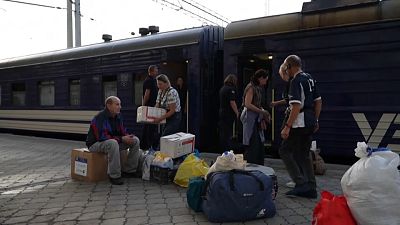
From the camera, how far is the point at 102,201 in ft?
16.1

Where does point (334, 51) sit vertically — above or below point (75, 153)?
above

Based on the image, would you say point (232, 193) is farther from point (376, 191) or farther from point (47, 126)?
point (47, 126)

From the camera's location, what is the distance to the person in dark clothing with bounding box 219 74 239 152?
650cm

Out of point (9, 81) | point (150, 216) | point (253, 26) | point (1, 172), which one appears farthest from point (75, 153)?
point (9, 81)

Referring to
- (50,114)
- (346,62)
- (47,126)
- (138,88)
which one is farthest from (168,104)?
(47,126)

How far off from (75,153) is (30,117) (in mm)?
7871

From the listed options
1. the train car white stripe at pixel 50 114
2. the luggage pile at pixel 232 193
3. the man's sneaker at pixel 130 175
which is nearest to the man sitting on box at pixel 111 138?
the man's sneaker at pixel 130 175

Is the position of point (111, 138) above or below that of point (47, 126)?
above

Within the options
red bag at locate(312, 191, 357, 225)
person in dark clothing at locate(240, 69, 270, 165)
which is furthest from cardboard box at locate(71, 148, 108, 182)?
red bag at locate(312, 191, 357, 225)

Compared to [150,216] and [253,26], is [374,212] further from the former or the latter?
[253,26]

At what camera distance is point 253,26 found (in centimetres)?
747

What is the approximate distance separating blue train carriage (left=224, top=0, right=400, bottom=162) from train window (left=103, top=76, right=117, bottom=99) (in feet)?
14.1

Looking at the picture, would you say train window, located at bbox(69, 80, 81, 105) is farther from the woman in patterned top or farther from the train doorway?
the woman in patterned top

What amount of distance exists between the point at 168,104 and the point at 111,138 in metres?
1.11
